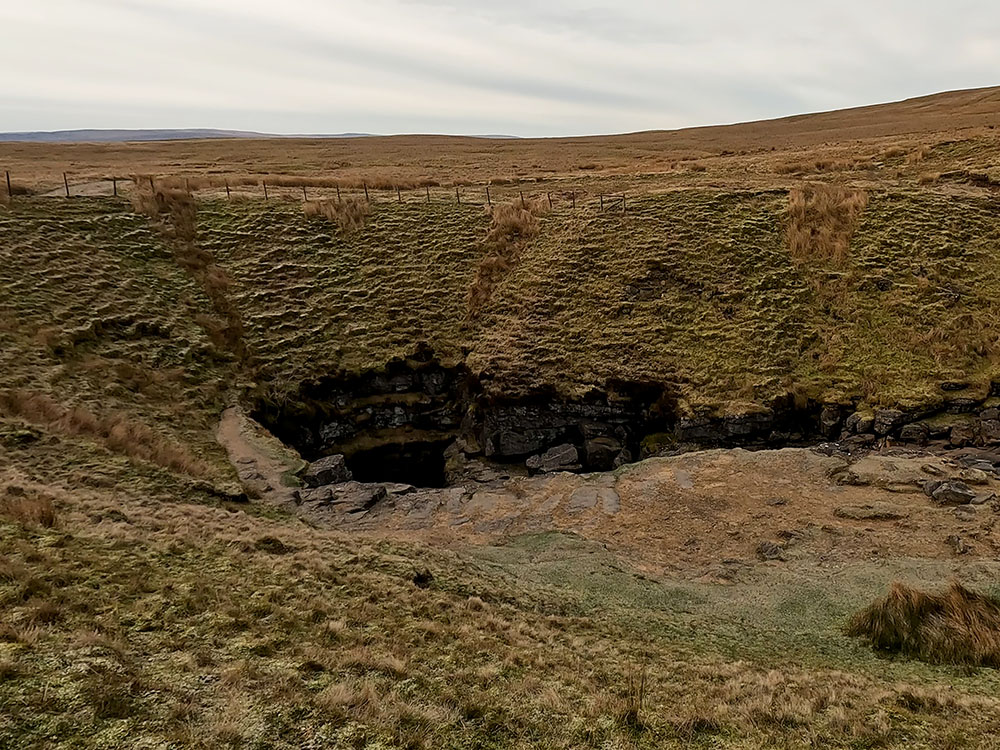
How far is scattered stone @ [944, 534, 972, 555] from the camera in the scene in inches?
598

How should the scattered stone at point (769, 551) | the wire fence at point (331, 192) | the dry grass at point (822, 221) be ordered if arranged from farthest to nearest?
the wire fence at point (331, 192) < the dry grass at point (822, 221) < the scattered stone at point (769, 551)

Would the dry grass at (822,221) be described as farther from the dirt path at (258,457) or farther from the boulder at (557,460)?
the dirt path at (258,457)

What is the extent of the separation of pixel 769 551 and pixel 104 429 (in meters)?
19.3

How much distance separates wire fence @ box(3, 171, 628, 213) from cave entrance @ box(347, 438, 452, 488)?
52.0 ft

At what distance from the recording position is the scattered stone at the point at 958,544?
598 inches

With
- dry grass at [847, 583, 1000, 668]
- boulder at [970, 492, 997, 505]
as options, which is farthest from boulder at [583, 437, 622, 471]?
dry grass at [847, 583, 1000, 668]

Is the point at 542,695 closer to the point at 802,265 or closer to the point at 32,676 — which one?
the point at 32,676

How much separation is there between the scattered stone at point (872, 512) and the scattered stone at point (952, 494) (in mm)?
1230

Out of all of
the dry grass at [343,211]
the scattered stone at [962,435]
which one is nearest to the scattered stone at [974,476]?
the scattered stone at [962,435]

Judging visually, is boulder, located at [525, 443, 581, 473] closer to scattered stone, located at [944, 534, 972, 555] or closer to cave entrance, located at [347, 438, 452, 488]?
cave entrance, located at [347, 438, 452, 488]

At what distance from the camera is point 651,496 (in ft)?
64.6

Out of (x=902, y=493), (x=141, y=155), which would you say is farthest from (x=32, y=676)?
(x=141, y=155)

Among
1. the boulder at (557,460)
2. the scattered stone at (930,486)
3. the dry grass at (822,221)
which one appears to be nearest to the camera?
the scattered stone at (930,486)

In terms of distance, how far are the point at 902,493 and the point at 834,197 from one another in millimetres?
19677
